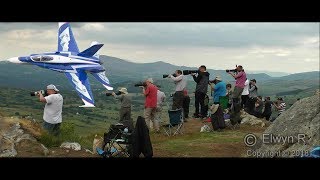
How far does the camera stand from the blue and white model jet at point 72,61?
28.2m

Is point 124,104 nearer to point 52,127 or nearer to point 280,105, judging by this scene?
point 52,127

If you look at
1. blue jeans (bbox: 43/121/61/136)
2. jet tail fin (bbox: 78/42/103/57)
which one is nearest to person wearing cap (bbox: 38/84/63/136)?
blue jeans (bbox: 43/121/61/136)

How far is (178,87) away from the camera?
12.8 m

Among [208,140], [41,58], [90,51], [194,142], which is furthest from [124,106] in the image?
[90,51]

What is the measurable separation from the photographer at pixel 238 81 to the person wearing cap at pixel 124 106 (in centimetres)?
365

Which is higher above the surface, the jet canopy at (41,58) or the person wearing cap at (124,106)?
the jet canopy at (41,58)

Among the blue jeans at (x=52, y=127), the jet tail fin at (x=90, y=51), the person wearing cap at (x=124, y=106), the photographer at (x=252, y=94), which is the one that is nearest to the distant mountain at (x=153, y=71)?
the photographer at (x=252, y=94)

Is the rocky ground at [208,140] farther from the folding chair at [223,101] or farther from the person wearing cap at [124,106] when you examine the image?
the person wearing cap at [124,106]

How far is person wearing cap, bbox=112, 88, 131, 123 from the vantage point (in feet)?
32.8

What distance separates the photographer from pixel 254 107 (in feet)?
49.6

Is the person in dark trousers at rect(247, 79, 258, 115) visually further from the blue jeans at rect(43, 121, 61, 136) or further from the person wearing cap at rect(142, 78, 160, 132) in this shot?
the blue jeans at rect(43, 121, 61, 136)
